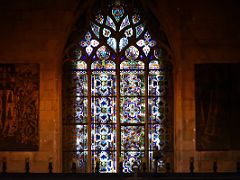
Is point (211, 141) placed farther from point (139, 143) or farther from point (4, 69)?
point (4, 69)

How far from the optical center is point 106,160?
15711 millimetres

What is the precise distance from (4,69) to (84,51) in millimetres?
1521

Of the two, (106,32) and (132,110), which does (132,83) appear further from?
(106,32)

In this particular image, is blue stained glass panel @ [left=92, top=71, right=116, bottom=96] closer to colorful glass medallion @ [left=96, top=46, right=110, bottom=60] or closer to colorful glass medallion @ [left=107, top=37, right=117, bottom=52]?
colorful glass medallion @ [left=96, top=46, right=110, bottom=60]

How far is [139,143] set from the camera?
15773 mm

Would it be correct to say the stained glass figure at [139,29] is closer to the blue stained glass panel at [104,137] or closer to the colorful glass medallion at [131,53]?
the colorful glass medallion at [131,53]

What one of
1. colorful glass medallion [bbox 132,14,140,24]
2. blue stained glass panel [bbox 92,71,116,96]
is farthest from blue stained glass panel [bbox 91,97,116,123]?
colorful glass medallion [bbox 132,14,140,24]

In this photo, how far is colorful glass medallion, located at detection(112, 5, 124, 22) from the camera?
16047mm

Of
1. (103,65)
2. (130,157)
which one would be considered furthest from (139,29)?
(130,157)

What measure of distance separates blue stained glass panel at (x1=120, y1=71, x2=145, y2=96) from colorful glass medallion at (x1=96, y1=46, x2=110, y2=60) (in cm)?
42

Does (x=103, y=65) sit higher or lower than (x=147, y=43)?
lower

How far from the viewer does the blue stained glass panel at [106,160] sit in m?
15.7

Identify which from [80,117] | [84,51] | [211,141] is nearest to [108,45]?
[84,51]

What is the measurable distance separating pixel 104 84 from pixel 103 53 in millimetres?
583
